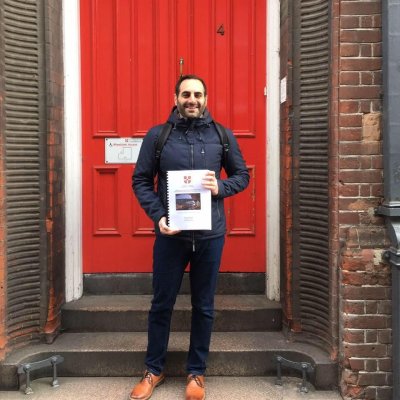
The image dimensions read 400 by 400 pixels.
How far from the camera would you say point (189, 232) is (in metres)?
3.18

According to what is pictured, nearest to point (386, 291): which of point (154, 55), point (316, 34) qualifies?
point (316, 34)

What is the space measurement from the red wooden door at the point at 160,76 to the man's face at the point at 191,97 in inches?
45.3

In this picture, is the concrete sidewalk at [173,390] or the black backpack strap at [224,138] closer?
the black backpack strap at [224,138]

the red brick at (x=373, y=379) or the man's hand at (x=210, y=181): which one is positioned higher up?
the man's hand at (x=210, y=181)

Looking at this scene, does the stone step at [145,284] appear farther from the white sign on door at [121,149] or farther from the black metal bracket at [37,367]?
the white sign on door at [121,149]

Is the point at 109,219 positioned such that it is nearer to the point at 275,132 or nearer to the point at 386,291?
the point at 275,132

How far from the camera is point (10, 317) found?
3725 mm

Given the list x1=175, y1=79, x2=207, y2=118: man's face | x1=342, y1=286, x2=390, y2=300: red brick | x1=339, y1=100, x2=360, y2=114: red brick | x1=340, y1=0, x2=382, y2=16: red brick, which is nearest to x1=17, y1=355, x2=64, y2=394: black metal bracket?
x1=175, y1=79, x2=207, y2=118: man's face

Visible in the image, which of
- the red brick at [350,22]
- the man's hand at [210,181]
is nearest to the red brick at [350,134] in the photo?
the red brick at [350,22]

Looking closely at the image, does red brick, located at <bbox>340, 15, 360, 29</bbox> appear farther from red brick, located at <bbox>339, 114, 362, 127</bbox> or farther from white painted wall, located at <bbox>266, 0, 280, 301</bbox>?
white painted wall, located at <bbox>266, 0, 280, 301</bbox>

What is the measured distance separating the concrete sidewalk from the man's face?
1858mm

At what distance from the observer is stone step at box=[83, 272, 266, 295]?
4.40m

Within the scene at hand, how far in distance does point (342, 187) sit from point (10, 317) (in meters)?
2.52

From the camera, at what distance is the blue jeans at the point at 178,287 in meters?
3.27
